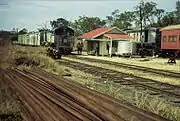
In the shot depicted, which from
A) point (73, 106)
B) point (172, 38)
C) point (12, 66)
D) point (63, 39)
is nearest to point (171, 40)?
point (172, 38)

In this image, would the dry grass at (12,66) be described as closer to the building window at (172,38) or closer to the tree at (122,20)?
the building window at (172,38)

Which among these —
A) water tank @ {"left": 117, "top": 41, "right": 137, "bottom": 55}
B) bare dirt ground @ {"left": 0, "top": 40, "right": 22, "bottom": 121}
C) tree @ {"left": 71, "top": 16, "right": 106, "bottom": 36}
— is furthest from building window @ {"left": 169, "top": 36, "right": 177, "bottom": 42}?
tree @ {"left": 71, "top": 16, "right": 106, "bottom": 36}

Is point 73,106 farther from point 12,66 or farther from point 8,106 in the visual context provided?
point 12,66

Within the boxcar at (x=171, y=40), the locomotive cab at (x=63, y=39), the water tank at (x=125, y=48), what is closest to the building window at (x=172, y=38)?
the boxcar at (x=171, y=40)

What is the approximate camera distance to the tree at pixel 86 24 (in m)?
103

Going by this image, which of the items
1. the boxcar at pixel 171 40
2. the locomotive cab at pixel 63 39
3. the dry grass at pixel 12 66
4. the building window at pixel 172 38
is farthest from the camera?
the locomotive cab at pixel 63 39

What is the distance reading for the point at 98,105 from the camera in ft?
20.8

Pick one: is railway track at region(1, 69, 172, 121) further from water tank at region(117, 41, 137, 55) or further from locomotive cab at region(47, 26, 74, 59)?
water tank at region(117, 41, 137, 55)

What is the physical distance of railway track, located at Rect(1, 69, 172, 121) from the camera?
17.7ft

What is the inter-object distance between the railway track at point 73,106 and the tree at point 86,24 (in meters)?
93.8

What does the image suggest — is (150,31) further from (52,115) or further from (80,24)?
(80,24)

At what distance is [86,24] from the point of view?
340ft

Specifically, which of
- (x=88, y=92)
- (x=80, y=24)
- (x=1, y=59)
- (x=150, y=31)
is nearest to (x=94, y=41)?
(x=150, y=31)

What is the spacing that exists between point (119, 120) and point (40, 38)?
46.3 m
